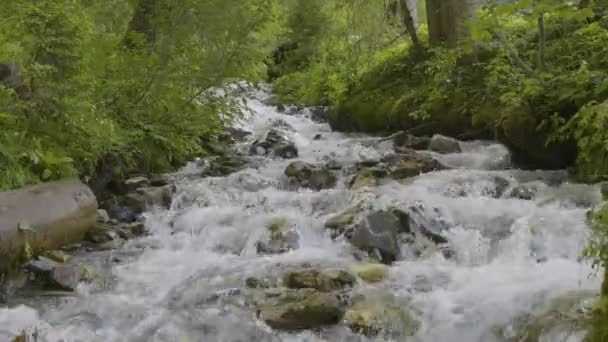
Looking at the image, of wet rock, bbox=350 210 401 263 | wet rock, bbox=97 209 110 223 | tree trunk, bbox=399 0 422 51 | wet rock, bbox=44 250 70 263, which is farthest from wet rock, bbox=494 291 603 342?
tree trunk, bbox=399 0 422 51

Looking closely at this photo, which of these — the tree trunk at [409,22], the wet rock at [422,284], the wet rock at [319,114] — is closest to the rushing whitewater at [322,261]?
the wet rock at [422,284]

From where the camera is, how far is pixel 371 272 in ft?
17.2

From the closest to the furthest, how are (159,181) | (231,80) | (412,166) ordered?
(412,166) < (159,181) < (231,80)

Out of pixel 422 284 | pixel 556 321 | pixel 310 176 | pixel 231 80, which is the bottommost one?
pixel 422 284

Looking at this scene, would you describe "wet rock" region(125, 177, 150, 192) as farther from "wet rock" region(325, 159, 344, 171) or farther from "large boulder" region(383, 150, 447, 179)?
"large boulder" region(383, 150, 447, 179)

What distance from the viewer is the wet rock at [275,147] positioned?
435 inches

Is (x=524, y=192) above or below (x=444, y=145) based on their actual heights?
below

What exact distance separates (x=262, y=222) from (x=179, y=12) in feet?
13.0

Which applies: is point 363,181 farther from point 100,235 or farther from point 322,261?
point 100,235

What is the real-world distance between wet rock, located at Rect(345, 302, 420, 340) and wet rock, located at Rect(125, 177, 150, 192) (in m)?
4.61

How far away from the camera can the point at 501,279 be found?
4.96 m

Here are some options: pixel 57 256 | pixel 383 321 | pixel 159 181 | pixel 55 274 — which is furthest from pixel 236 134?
pixel 383 321

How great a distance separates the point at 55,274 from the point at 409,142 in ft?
20.6

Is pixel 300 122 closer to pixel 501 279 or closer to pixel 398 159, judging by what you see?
pixel 398 159
